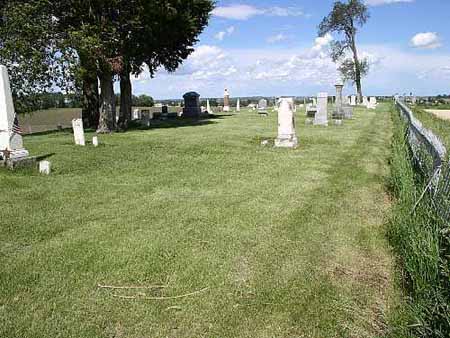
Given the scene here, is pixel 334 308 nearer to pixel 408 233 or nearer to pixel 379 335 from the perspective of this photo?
pixel 379 335

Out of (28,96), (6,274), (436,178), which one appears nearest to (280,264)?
(436,178)

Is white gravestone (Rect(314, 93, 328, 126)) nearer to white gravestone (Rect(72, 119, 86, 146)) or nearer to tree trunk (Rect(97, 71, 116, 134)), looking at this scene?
tree trunk (Rect(97, 71, 116, 134))

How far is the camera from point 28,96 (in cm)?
1794

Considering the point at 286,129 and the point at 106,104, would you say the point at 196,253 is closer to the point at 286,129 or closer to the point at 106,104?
the point at 286,129

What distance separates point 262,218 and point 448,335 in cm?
333

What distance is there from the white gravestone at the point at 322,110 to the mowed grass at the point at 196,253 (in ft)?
38.0

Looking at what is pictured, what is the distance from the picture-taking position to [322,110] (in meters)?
20.5

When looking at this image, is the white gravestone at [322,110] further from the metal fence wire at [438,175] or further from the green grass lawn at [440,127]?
the metal fence wire at [438,175]

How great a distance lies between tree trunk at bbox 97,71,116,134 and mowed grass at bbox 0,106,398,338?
10.3 metres

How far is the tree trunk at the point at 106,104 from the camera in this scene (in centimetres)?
1920

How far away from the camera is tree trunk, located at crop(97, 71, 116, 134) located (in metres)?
19.2

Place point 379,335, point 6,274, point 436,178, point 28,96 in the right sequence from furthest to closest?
point 28,96
point 436,178
point 6,274
point 379,335

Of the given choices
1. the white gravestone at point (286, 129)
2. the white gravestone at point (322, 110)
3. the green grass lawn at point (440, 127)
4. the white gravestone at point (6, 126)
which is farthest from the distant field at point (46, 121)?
the green grass lawn at point (440, 127)

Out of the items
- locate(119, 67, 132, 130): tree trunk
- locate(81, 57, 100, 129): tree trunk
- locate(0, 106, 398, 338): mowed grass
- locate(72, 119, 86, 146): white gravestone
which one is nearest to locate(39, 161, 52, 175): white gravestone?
locate(0, 106, 398, 338): mowed grass
